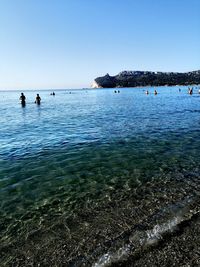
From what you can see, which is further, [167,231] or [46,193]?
[46,193]

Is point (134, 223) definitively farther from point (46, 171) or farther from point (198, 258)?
point (46, 171)

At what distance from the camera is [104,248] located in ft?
20.2

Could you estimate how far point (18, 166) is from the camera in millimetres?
13062

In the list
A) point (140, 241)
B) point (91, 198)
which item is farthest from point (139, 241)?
point (91, 198)

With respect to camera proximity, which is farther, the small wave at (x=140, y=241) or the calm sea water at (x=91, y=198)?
the calm sea water at (x=91, y=198)

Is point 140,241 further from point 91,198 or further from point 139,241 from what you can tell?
point 91,198

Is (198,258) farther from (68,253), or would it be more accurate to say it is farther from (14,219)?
(14,219)

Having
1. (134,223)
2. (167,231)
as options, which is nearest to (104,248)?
(134,223)

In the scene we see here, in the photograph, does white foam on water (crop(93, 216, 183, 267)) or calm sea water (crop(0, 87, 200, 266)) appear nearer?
white foam on water (crop(93, 216, 183, 267))

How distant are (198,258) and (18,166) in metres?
10.6

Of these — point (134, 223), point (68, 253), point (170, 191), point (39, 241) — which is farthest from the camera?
point (170, 191)

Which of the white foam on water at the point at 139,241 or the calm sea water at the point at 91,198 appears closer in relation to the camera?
the white foam on water at the point at 139,241

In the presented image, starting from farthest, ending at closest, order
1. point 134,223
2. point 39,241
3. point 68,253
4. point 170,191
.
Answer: point 170,191
point 134,223
point 39,241
point 68,253

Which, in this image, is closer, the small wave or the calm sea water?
the small wave
